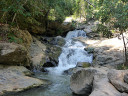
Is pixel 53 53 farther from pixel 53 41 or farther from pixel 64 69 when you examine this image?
pixel 53 41

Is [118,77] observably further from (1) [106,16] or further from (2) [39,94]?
(1) [106,16]

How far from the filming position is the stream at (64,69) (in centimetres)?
646

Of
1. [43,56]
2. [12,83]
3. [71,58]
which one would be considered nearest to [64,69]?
[71,58]

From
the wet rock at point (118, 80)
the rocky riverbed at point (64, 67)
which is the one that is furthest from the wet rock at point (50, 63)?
the wet rock at point (118, 80)

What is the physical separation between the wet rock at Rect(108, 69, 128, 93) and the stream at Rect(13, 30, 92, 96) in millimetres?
2296

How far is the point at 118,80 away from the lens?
15.0 feet

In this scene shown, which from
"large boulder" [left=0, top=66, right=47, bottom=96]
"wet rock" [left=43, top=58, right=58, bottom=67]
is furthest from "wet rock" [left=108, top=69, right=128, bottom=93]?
"wet rock" [left=43, top=58, right=58, bottom=67]

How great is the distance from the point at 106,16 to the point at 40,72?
6.30 m

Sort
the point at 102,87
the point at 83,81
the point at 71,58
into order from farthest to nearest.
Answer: the point at 71,58
the point at 83,81
the point at 102,87

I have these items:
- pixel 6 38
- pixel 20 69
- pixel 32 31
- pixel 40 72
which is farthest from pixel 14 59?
pixel 32 31

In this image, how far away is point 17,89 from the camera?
244 inches

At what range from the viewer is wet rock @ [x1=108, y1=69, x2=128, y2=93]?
14.2ft

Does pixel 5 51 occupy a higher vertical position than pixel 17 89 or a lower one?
higher

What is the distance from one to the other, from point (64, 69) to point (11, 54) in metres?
5.07
